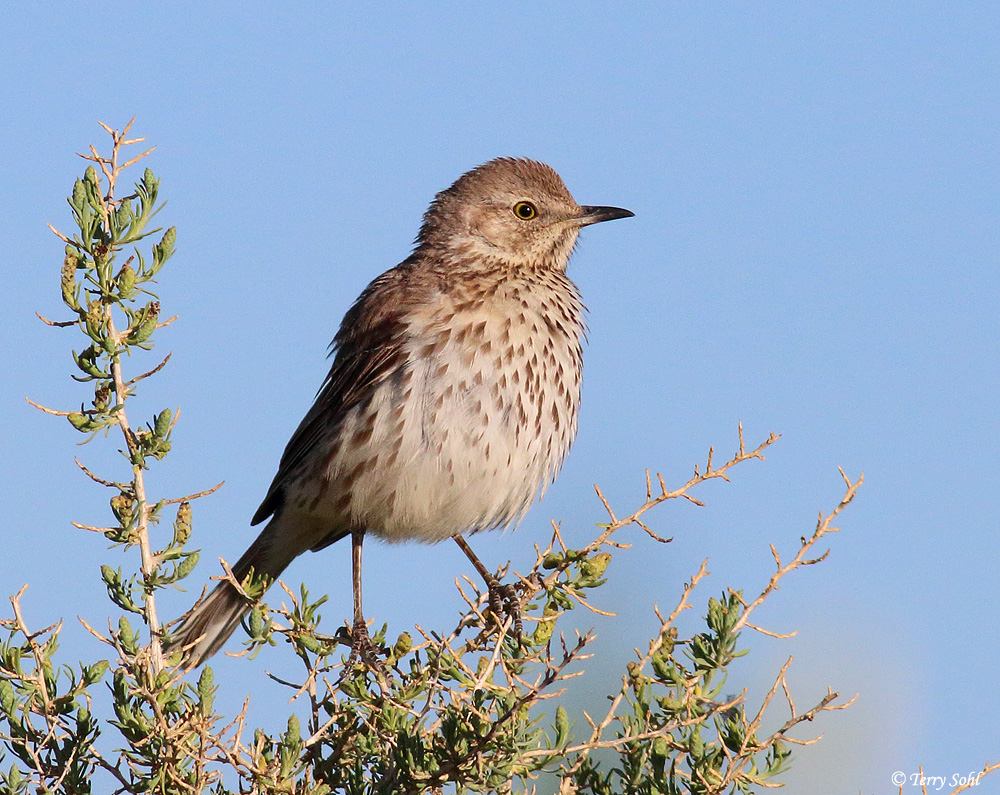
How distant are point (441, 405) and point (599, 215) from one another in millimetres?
1893

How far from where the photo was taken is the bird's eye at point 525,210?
7.13 meters

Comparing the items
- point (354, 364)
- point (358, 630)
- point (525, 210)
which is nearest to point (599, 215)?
point (525, 210)

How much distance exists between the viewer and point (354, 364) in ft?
21.2

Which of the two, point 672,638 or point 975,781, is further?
point 672,638

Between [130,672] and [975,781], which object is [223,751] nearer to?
[130,672]

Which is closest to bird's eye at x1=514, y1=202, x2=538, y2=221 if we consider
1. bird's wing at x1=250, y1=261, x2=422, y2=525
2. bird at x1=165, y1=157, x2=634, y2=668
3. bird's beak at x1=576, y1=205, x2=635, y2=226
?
bird at x1=165, y1=157, x2=634, y2=668

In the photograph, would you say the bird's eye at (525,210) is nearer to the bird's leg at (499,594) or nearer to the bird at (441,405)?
the bird at (441,405)

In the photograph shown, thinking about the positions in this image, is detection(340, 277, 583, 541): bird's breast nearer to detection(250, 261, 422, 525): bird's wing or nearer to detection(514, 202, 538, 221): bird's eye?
detection(250, 261, 422, 525): bird's wing

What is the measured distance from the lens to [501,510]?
253 inches

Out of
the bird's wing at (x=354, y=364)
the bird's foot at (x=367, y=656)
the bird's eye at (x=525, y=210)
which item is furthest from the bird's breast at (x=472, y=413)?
the bird's foot at (x=367, y=656)

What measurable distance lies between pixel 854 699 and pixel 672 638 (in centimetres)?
60

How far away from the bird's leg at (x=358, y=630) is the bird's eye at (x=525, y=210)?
82.5 inches

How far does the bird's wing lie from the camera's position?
6270 millimetres

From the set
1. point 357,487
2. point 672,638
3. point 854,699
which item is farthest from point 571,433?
point 854,699
